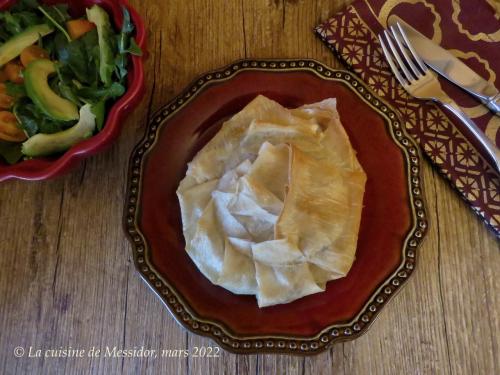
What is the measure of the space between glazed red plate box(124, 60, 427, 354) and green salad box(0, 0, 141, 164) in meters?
0.15

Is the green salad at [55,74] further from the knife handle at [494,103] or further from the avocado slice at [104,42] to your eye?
the knife handle at [494,103]

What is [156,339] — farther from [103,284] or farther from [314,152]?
[314,152]

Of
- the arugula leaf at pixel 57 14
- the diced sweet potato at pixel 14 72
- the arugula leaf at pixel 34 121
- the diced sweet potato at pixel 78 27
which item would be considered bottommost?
the arugula leaf at pixel 34 121

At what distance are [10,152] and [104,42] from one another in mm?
321

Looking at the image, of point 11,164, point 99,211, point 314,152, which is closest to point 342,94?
point 314,152

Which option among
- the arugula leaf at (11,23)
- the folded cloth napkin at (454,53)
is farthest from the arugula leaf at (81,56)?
the folded cloth napkin at (454,53)

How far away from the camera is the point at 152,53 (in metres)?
1.28

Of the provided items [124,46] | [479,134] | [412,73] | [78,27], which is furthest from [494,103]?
[78,27]

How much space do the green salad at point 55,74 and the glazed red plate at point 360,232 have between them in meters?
0.15

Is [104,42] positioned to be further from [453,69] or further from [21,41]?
[453,69]

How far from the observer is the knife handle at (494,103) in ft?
3.72

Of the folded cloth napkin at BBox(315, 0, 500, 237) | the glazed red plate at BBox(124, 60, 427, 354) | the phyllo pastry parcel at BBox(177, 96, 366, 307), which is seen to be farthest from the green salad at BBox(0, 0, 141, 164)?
the folded cloth napkin at BBox(315, 0, 500, 237)

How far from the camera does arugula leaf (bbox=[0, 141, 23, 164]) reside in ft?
3.46

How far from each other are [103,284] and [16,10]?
669 millimetres
